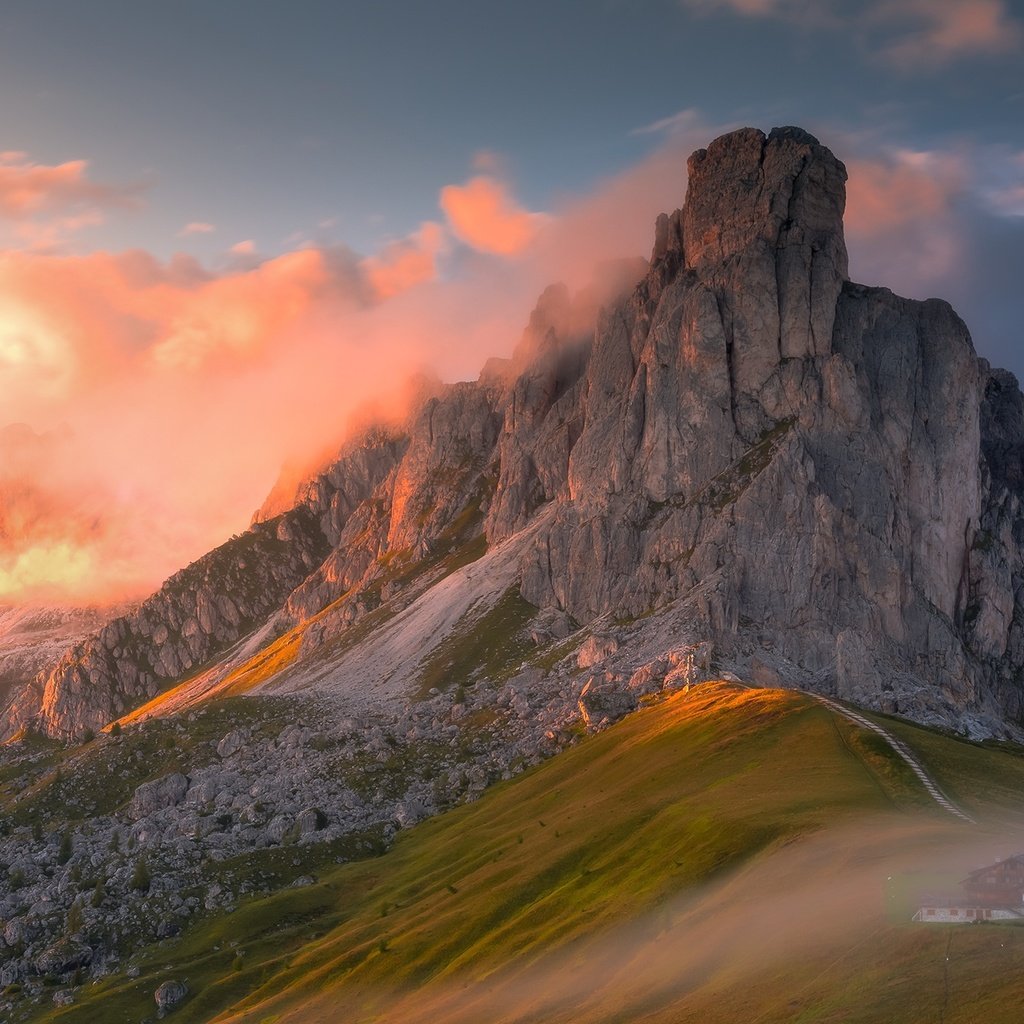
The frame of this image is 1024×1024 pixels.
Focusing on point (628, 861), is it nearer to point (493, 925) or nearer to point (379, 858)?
point (493, 925)

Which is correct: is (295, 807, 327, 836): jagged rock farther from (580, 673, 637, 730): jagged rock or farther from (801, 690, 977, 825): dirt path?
(801, 690, 977, 825): dirt path

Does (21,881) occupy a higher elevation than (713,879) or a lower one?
higher

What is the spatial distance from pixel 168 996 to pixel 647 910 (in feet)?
214

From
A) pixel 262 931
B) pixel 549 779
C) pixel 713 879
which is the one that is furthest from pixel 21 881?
pixel 713 879

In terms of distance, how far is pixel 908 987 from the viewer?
177ft

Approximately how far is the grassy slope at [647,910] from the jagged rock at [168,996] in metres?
2.42

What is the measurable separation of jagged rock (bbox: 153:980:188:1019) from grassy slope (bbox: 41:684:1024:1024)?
2.42 metres

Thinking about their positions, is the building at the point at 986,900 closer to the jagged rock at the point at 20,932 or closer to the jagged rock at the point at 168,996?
the jagged rock at the point at 168,996

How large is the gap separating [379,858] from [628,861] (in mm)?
66919

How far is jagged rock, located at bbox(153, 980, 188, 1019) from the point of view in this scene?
125m

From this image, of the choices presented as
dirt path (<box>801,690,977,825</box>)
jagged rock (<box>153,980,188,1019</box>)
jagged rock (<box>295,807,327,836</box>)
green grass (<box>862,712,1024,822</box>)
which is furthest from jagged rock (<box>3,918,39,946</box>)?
green grass (<box>862,712,1024,822</box>)

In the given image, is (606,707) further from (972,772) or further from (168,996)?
(168,996)

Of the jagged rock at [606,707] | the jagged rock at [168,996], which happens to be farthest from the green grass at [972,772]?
the jagged rock at [168,996]

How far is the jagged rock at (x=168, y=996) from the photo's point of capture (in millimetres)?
124669
